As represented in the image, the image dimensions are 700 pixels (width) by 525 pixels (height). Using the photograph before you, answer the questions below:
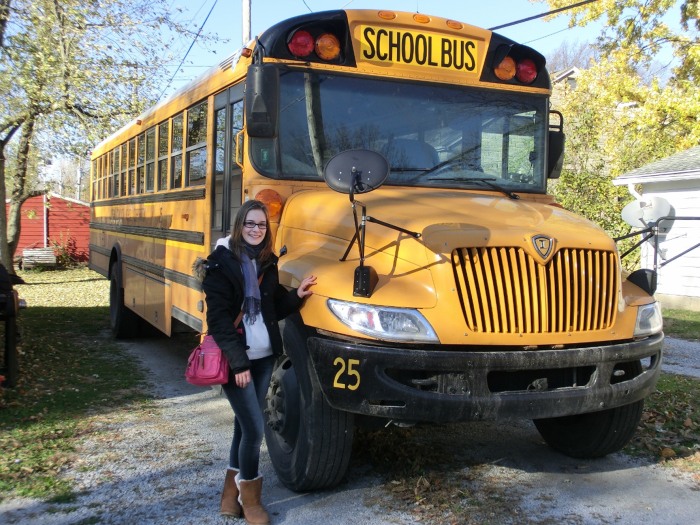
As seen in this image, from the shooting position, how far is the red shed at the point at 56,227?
23594mm

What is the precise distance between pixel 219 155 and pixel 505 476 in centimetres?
286

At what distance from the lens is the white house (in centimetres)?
1302

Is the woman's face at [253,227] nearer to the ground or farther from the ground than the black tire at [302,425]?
farther from the ground

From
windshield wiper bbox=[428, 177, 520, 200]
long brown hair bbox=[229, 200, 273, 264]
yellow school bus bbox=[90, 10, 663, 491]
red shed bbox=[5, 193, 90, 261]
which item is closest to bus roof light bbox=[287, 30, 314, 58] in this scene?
yellow school bus bbox=[90, 10, 663, 491]

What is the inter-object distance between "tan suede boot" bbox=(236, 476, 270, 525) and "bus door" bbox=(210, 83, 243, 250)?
1818 mm

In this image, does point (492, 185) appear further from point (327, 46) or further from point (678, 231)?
point (678, 231)

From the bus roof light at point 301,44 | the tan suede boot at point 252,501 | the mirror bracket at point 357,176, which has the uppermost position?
the bus roof light at point 301,44

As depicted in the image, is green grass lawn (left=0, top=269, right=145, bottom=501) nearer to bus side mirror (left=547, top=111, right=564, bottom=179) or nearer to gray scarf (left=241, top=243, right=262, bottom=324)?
gray scarf (left=241, top=243, right=262, bottom=324)

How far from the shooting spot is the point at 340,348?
309cm

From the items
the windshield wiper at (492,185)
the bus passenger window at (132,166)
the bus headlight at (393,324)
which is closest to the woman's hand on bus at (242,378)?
the bus headlight at (393,324)

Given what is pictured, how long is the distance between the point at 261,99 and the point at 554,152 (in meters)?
2.11

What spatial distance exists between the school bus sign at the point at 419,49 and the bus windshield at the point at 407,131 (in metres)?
0.14

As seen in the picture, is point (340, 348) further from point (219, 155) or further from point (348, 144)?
point (219, 155)

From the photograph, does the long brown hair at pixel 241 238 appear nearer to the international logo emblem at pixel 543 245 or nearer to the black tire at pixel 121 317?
the international logo emblem at pixel 543 245
